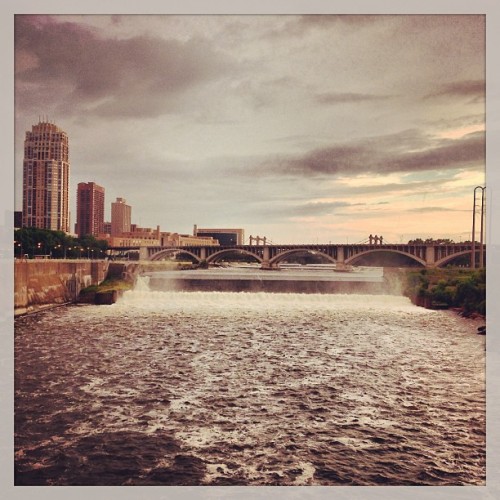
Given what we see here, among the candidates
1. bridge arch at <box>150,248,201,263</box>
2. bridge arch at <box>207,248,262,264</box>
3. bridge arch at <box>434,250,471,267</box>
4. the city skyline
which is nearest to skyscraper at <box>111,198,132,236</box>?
the city skyline

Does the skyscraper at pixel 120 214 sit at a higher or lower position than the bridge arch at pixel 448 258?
higher

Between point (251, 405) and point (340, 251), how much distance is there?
4282mm

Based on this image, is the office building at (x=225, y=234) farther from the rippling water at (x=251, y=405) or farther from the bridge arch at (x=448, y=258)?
the bridge arch at (x=448, y=258)

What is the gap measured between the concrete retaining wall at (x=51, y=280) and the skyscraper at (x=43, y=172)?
2403 mm

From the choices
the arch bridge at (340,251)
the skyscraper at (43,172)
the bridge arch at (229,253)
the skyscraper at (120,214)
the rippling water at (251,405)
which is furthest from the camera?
the bridge arch at (229,253)

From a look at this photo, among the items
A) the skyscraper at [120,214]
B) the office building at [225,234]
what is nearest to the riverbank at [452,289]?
the office building at [225,234]

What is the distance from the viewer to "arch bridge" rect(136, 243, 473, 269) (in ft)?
24.0

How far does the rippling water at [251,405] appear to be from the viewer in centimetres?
454

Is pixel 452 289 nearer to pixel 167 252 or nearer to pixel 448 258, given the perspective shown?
pixel 448 258

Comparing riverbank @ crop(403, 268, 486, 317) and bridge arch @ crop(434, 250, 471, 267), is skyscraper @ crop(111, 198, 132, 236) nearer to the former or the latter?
bridge arch @ crop(434, 250, 471, 267)

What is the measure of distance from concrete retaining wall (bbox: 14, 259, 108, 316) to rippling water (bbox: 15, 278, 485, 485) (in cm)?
79

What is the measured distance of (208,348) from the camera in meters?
8.92

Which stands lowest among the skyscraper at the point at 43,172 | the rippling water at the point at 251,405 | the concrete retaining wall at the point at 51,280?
the rippling water at the point at 251,405

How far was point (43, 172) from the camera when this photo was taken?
20.7 ft
